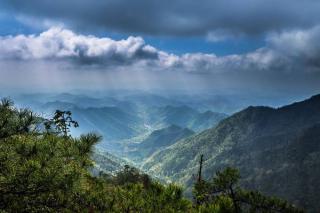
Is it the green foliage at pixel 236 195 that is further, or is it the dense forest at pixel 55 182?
the green foliage at pixel 236 195

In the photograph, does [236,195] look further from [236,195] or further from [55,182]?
[55,182]

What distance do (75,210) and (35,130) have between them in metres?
2.70

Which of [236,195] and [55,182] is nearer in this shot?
[55,182]

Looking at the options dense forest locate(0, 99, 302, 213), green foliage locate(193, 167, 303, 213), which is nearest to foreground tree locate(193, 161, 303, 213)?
green foliage locate(193, 167, 303, 213)

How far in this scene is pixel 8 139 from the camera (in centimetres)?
1073

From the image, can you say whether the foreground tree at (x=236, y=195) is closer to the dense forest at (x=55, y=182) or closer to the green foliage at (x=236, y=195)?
the green foliage at (x=236, y=195)

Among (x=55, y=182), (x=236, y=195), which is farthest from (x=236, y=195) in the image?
(x=55, y=182)

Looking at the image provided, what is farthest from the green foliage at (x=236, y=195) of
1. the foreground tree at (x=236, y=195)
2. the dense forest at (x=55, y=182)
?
the dense forest at (x=55, y=182)

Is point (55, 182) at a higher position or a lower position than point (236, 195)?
higher

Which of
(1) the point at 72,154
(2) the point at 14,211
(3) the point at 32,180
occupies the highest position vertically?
(1) the point at 72,154

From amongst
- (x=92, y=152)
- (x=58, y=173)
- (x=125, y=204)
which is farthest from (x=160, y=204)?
(x=58, y=173)

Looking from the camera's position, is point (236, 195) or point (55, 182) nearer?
point (55, 182)

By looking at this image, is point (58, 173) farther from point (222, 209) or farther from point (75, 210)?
point (222, 209)

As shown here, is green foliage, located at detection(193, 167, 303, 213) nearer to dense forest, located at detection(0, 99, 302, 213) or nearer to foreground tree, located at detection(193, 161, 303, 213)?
foreground tree, located at detection(193, 161, 303, 213)
